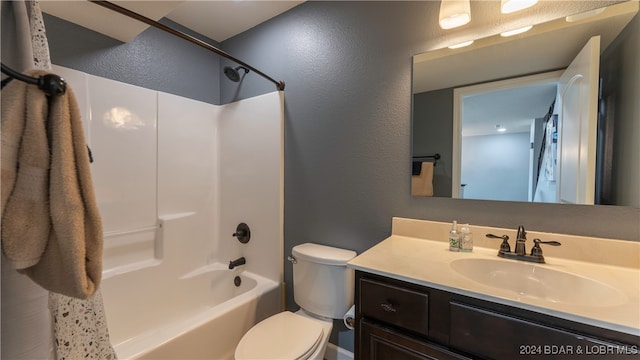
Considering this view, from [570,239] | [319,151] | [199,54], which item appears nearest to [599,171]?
[570,239]

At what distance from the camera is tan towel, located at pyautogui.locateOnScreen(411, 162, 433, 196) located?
142 cm

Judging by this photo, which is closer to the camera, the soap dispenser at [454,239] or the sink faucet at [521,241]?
the sink faucet at [521,241]

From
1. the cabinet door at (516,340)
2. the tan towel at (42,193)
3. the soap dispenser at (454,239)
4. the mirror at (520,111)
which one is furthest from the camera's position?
the soap dispenser at (454,239)

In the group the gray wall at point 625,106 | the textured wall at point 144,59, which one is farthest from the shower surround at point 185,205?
the gray wall at point 625,106

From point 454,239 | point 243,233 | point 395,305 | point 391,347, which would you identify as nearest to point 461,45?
point 454,239

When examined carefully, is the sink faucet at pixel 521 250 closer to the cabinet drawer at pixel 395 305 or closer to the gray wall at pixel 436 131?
the gray wall at pixel 436 131

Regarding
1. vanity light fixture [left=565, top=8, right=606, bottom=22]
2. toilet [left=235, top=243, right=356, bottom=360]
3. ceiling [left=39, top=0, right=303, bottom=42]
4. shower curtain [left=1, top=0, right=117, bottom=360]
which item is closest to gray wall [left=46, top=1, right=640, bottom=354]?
ceiling [left=39, top=0, right=303, bottom=42]

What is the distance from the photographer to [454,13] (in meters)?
1.23

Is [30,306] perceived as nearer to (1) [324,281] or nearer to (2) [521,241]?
(1) [324,281]

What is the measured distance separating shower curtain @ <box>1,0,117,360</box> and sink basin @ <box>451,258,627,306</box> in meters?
1.25

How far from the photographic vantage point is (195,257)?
2201 millimetres

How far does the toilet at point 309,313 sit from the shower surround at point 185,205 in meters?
0.33

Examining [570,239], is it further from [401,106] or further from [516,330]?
[401,106]

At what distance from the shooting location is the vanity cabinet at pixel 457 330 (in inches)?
27.8
